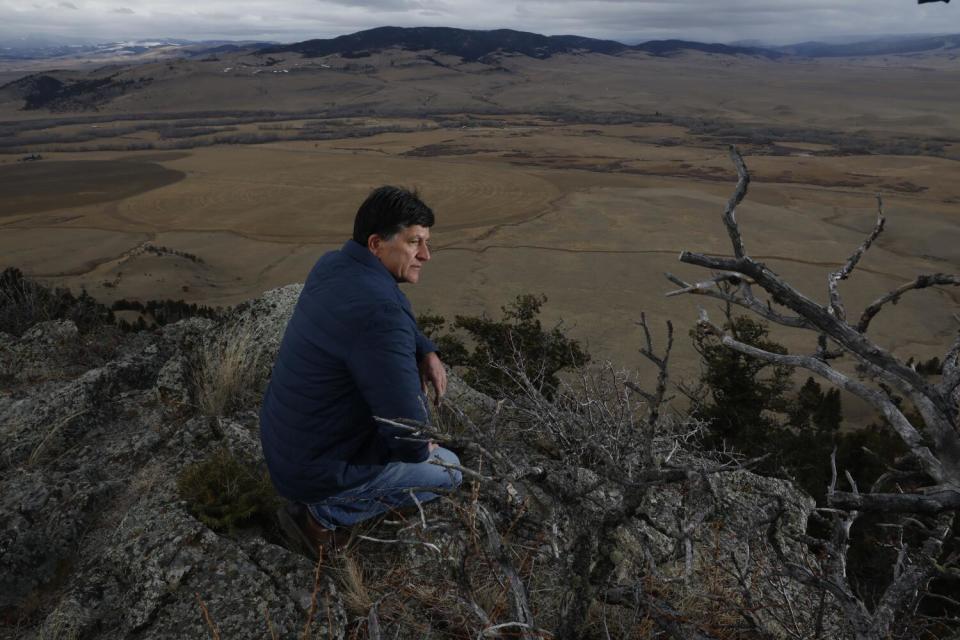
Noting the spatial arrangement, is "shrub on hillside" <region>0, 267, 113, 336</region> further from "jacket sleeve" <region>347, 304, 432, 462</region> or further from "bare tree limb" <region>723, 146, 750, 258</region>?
"bare tree limb" <region>723, 146, 750, 258</region>

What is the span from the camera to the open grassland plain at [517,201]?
711 inches

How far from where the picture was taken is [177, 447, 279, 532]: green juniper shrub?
281 centimetres

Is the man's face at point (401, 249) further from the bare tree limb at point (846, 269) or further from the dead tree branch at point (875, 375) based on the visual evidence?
the bare tree limb at point (846, 269)

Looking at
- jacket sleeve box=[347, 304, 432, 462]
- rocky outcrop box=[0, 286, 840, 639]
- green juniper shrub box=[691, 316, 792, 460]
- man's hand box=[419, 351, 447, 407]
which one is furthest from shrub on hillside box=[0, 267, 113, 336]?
green juniper shrub box=[691, 316, 792, 460]

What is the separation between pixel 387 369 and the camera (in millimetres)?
2318

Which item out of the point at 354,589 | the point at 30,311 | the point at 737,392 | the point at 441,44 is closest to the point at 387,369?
the point at 354,589

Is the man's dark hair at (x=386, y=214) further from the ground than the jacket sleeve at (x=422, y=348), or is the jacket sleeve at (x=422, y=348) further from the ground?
the man's dark hair at (x=386, y=214)

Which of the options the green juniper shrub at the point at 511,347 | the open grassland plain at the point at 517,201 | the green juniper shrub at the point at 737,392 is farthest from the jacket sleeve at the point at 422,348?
the open grassland plain at the point at 517,201

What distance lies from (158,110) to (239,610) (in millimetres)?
101366

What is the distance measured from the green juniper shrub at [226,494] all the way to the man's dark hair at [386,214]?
135 centimetres

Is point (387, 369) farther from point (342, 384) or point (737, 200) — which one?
point (737, 200)

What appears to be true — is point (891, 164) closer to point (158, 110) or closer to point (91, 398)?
point (91, 398)

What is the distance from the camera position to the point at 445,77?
119188 mm

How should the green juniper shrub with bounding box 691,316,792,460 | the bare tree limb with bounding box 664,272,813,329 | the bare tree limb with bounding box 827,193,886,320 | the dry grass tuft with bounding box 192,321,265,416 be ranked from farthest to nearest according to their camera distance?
the green juniper shrub with bounding box 691,316,792,460 < the dry grass tuft with bounding box 192,321,265,416 < the bare tree limb with bounding box 827,193,886,320 < the bare tree limb with bounding box 664,272,813,329
